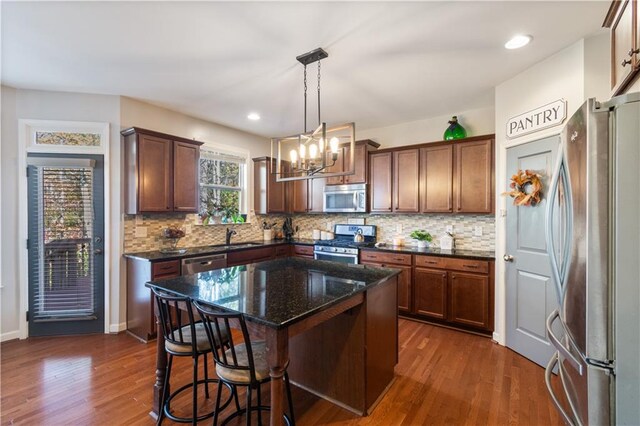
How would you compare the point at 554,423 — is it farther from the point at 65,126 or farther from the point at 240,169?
the point at 65,126

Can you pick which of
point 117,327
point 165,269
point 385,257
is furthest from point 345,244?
point 117,327

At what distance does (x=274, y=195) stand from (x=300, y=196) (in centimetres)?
48

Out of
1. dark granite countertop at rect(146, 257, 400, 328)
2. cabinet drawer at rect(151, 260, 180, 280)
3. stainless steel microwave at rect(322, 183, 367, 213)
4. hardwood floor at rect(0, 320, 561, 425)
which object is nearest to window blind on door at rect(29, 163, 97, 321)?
hardwood floor at rect(0, 320, 561, 425)

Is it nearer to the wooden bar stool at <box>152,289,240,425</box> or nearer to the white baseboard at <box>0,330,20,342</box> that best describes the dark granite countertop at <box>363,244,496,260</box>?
the wooden bar stool at <box>152,289,240,425</box>

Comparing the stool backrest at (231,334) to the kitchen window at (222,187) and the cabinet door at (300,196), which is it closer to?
the kitchen window at (222,187)

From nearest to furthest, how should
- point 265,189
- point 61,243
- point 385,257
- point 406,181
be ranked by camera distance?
point 61,243, point 385,257, point 406,181, point 265,189

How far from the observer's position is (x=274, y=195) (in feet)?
17.3

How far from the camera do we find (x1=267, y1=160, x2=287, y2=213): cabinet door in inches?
203

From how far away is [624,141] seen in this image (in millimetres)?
1177

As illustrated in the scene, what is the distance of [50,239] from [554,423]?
4958mm

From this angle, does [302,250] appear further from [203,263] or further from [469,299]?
[469,299]

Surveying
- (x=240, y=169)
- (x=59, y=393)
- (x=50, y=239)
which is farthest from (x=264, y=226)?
(x=59, y=393)

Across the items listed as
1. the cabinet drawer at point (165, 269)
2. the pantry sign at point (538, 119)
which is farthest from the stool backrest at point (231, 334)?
the pantry sign at point (538, 119)

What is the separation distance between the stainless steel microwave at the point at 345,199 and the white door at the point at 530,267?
6.67ft
